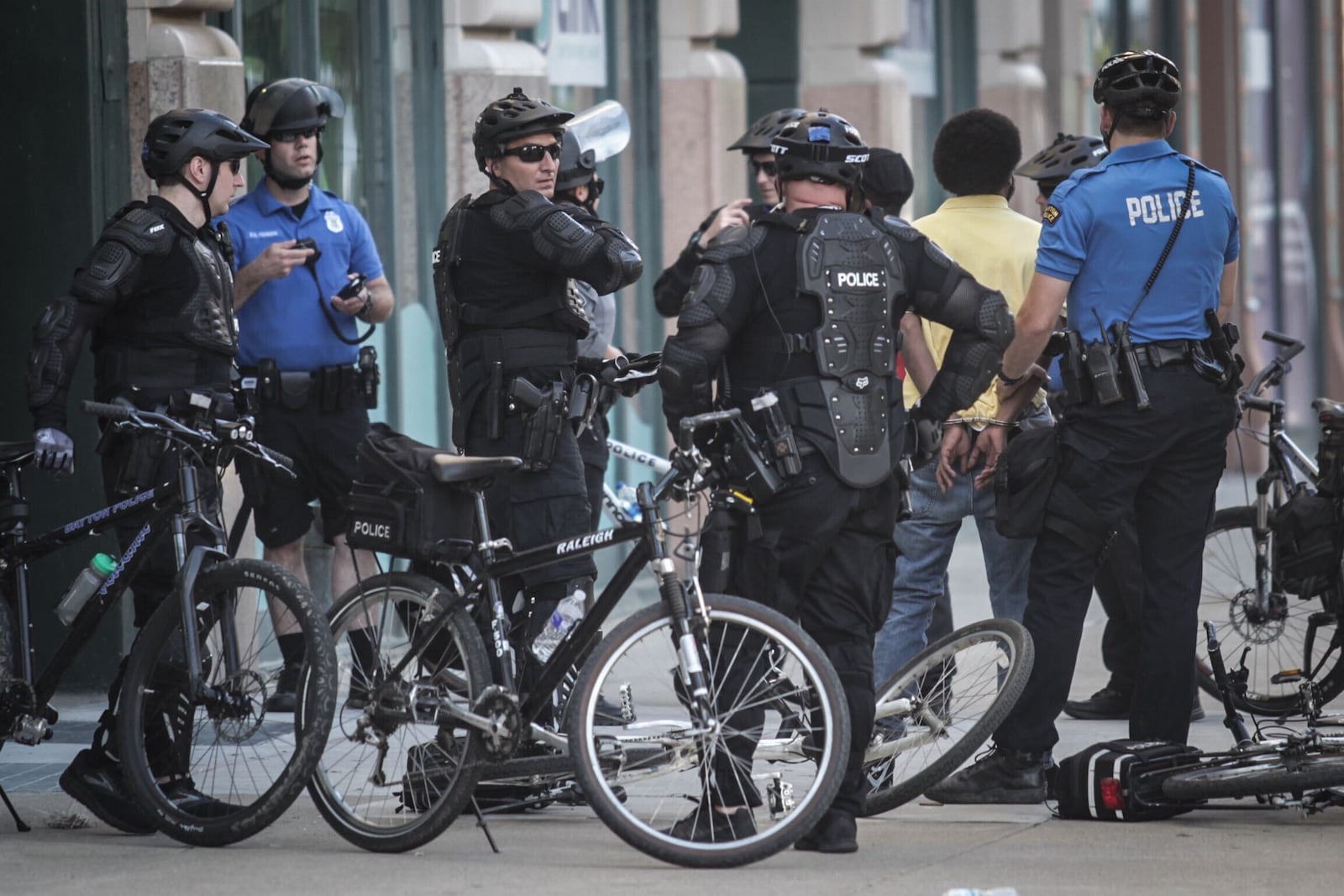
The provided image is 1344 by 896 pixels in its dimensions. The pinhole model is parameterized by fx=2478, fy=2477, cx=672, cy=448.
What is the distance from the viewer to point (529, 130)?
6.85 metres

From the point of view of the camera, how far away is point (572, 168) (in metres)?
7.96

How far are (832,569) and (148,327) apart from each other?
2028 millimetres

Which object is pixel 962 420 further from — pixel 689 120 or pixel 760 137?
pixel 689 120

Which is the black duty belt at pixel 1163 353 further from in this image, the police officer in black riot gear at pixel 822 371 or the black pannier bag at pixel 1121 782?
the black pannier bag at pixel 1121 782

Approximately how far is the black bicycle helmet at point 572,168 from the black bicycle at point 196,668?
1780mm

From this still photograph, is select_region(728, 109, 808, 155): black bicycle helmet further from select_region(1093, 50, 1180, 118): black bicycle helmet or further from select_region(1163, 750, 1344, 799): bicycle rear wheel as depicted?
select_region(1163, 750, 1344, 799): bicycle rear wheel

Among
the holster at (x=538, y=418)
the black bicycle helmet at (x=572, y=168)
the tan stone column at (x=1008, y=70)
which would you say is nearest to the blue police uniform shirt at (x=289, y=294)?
the black bicycle helmet at (x=572, y=168)

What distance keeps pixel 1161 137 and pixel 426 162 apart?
4.82 metres

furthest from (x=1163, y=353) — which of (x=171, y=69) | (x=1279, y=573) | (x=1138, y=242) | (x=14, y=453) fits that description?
(x=171, y=69)

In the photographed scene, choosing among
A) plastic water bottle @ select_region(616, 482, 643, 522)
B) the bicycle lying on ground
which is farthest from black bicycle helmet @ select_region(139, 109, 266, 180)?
the bicycle lying on ground

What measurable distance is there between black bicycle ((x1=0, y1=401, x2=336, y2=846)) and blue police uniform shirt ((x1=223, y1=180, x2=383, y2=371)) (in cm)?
190

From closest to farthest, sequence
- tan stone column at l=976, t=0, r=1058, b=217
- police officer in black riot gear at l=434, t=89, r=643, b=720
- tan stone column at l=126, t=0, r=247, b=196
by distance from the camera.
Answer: police officer in black riot gear at l=434, t=89, r=643, b=720 < tan stone column at l=126, t=0, r=247, b=196 < tan stone column at l=976, t=0, r=1058, b=217

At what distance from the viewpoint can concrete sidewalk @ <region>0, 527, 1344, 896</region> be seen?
5.76 metres

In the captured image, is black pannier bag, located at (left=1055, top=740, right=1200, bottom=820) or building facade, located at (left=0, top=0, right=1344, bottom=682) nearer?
black pannier bag, located at (left=1055, top=740, right=1200, bottom=820)
